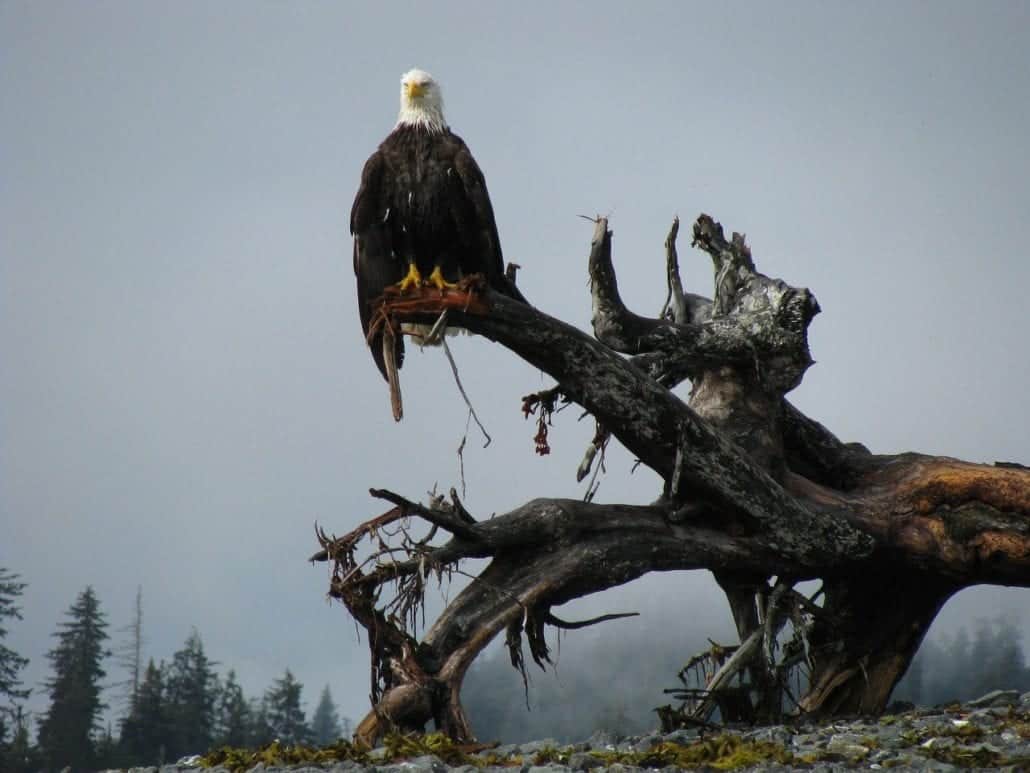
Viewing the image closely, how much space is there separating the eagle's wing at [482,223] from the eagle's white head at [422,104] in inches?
16.5

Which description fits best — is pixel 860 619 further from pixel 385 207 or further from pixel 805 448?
pixel 385 207

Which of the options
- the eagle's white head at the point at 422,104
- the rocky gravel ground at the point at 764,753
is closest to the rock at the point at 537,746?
the rocky gravel ground at the point at 764,753

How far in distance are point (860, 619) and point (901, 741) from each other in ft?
9.79

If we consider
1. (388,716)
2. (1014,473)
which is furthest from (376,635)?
(1014,473)

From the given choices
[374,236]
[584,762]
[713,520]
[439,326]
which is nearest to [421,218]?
[374,236]

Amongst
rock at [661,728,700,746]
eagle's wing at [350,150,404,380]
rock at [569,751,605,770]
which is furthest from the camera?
eagle's wing at [350,150,404,380]

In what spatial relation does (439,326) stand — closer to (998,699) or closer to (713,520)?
(713,520)

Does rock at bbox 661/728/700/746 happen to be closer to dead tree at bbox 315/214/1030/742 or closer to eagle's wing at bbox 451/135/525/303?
dead tree at bbox 315/214/1030/742

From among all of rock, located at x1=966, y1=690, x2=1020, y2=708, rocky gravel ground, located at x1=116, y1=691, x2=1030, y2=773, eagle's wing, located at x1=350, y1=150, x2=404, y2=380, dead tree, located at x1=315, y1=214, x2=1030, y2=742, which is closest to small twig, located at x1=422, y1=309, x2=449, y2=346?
dead tree, located at x1=315, y1=214, x2=1030, y2=742

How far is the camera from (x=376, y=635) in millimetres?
7164

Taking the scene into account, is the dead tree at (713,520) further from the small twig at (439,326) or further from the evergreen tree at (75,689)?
the evergreen tree at (75,689)

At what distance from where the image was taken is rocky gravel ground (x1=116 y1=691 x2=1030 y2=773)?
5.80 metres

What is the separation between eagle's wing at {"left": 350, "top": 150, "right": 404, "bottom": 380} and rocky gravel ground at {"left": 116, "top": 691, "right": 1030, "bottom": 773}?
→ 118 inches

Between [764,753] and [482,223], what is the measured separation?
3.88m
